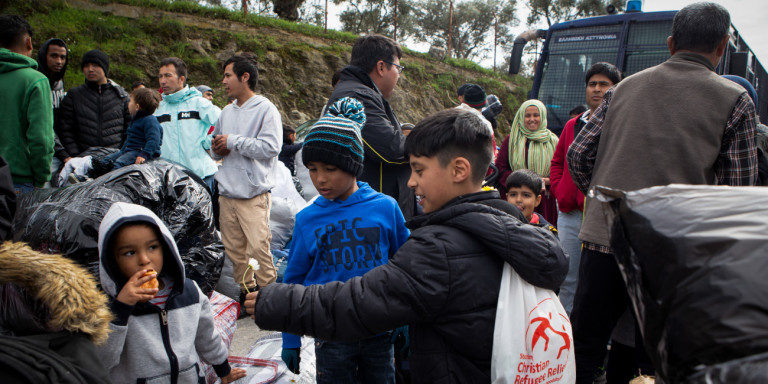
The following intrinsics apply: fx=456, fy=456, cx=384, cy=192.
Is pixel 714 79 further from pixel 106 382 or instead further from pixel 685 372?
pixel 106 382

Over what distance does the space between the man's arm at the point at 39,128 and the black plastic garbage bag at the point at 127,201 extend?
0.50 m

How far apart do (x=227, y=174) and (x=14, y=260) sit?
103 inches

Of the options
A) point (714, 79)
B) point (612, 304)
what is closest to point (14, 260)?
point (612, 304)

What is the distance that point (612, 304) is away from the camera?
2.32 meters

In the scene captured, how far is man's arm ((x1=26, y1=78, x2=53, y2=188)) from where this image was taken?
10.5 feet

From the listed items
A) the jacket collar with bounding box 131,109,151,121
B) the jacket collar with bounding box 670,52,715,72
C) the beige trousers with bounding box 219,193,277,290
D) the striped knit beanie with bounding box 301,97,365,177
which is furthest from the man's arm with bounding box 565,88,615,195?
the jacket collar with bounding box 131,109,151,121

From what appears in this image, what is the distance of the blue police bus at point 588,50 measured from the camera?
6.14 meters

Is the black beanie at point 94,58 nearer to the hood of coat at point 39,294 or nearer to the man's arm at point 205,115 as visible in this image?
the man's arm at point 205,115

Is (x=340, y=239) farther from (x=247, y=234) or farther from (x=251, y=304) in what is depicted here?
(x=247, y=234)

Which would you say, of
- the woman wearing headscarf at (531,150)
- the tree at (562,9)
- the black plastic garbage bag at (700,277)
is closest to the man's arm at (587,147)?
Result: the black plastic garbage bag at (700,277)

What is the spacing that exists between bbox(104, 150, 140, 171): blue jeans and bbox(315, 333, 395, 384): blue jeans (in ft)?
11.4

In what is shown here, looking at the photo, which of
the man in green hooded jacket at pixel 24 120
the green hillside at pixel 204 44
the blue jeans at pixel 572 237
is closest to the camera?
the man in green hooded jacket at pixel 24 120

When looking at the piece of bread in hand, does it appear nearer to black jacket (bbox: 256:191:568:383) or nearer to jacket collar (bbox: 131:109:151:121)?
black jacket (bbox: 256:191:568:383)

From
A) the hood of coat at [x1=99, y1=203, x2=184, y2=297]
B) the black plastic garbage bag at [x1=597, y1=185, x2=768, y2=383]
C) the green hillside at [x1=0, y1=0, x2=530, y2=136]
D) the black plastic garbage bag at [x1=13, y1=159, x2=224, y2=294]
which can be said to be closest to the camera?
Answer: the black plastic garbage bag at [x1=597, y1=185, x2=768, y2=383]
